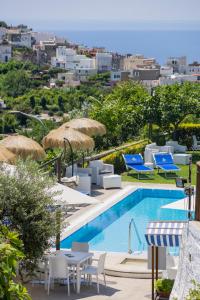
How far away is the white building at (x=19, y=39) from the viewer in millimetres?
192500

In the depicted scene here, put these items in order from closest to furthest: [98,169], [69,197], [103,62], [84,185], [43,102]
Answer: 1. [69,197]
2. [84,185]
3. [98,169]
4. [43,102]
5. [103,62]

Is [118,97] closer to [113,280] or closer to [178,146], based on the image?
[178,146]

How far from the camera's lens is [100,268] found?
32.7 feet

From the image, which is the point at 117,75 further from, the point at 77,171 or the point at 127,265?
the point at 127,265

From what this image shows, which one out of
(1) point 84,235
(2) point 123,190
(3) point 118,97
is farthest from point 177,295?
(3) point 118,97

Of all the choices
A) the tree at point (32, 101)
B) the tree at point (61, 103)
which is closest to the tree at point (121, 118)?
the tree at point (61, 103)

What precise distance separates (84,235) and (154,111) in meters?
9.50

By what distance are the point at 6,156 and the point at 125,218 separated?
2869 millimetres

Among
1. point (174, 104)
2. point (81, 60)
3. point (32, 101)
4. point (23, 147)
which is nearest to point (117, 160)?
point (174, 104)

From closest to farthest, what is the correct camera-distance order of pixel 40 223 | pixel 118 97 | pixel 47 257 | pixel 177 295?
pixel 177 295, pixel 40 223, pixel 47 257, pixel 118 97

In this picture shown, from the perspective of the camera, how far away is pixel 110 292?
32.5ft

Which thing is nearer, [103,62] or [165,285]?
[165,285]

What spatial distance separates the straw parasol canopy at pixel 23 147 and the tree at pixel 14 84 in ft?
328

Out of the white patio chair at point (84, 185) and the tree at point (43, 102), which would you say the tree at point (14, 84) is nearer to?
the tree at point (43, 102)
